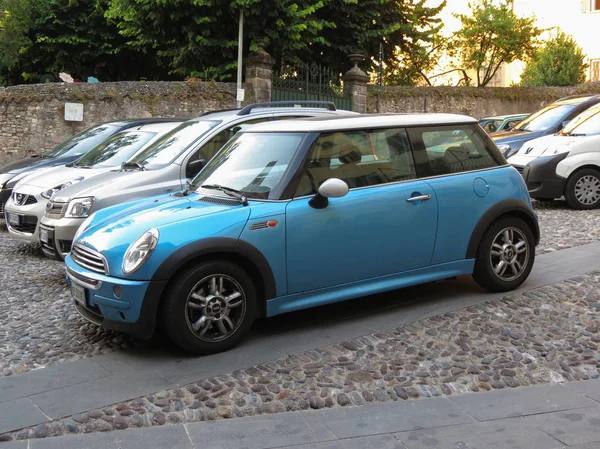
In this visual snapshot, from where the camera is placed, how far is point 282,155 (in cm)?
565

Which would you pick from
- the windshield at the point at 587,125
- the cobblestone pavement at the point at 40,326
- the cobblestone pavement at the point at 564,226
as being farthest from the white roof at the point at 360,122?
the windshield at the point at 587,125

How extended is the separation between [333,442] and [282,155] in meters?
2.55

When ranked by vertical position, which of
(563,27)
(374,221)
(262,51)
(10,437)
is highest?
(563,27)

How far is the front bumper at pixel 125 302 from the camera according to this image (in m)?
4.81

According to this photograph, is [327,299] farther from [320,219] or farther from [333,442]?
[333,442]

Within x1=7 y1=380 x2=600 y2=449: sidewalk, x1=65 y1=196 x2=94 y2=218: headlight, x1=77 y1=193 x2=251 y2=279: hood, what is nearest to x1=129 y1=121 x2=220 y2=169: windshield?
x1=65 y1=196 x2=94 y2=218: headlight

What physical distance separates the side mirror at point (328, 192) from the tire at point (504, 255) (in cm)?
157

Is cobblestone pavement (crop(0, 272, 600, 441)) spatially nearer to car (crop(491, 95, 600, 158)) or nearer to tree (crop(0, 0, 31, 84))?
car (crop(491, 95, 600, 158))

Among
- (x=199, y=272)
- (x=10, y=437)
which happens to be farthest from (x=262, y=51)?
(x=10, y=437)

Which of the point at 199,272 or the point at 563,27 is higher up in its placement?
the point at 563,27

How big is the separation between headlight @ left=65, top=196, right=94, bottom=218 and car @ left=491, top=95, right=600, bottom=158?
8.61 m

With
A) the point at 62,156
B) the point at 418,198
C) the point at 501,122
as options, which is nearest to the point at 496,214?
the point at 418,198

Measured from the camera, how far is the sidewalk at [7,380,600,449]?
147 inches

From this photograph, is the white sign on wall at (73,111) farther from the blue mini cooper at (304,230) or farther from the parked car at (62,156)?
the blue mini cooper at (304,230)
